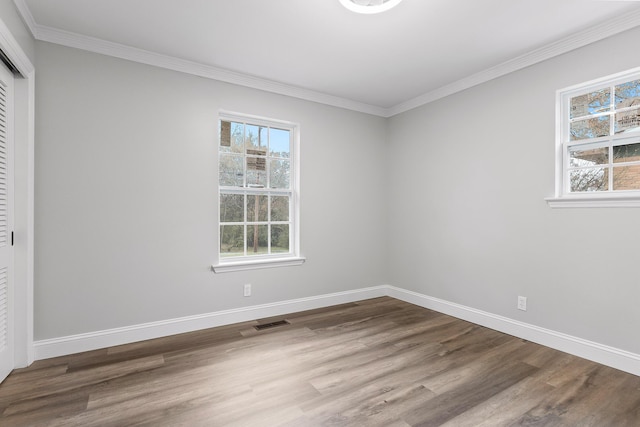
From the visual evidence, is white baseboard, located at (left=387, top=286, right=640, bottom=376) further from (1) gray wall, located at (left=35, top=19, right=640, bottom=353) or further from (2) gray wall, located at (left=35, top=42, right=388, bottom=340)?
(2) gray wall, located at (left=35, top=42, right=388, bottom=340)

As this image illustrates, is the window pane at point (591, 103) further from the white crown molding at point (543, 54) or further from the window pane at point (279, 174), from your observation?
the window pane at point (279, 174)

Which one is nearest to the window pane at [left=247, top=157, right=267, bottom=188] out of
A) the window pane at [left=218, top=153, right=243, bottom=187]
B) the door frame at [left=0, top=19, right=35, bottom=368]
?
the window pane at [left=218, top=153, right=243, bottom=187]

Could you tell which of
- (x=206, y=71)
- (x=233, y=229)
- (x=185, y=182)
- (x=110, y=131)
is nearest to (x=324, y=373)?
(x=233, y=229)

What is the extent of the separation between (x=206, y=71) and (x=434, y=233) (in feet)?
10.3

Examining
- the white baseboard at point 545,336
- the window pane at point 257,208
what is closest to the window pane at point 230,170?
the window pane at point 257,208

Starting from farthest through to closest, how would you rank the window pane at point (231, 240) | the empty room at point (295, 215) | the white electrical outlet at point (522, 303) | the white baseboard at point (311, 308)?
the window pane at point (231, 240) → the white electrical outlet at point (522, 303) → the white baseboard at point (311, 308) → the empty room at point (295, 215)

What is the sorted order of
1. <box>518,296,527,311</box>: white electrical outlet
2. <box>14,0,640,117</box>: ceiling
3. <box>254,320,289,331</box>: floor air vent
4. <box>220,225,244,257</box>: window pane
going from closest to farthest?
<box>14,0,640,117</box>: ceiling < <box>518,296,527,311</box>: white electrical outlet < <box>254,320,289,331</box>: floor air vent < <box>220,225,244,257</box>: window pane

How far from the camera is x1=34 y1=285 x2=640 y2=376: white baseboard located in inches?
101

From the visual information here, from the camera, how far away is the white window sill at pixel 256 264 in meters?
3.37

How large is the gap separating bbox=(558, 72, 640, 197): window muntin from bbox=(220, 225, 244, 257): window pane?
315 centimetres

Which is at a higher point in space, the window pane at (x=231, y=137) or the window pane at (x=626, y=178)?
the window pane at (x=231, y=137)

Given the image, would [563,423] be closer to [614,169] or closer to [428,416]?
[428,416]

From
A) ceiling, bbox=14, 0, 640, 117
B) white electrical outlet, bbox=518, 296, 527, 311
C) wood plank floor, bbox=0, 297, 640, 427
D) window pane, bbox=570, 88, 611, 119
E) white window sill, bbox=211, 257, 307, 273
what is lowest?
wood plank floor, bbox=0, 297, 640, 427

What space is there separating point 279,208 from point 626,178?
3.19 metres
